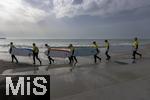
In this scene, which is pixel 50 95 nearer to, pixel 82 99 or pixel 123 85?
pixel 82 99

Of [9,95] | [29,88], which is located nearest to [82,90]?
[29,88]

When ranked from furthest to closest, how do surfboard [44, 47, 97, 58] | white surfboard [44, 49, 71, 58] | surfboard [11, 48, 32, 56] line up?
surfboard [11, 48, 32, 56] → surfboard [44, 47, 97, 58] → white surfboard [44, 49, 71, 58]

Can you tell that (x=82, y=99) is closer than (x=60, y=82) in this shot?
Yes

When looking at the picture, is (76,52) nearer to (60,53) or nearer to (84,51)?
(84,51)

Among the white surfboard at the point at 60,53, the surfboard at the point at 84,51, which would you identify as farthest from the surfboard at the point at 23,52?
the surfboard at the point at 84,51

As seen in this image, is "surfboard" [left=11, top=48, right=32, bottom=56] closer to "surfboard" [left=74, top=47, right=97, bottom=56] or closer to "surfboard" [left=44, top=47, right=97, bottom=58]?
"surfboard" [left=44, top=47, right=97, bottom=58]

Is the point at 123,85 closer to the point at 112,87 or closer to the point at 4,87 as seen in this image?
the point at 112,87

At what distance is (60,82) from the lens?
33.8 feet

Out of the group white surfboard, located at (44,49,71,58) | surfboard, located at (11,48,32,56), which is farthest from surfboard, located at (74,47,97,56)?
surfboard, located at (11,48,32,56)

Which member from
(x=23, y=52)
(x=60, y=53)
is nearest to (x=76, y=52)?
(x=60, y=53)

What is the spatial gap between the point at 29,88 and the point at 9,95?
997mm

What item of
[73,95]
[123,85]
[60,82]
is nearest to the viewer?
[73,95]

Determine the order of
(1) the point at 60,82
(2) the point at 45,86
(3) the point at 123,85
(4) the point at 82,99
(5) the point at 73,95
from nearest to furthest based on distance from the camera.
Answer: (4) the point at 82,99 < (5) the point at 73,95 < (2) the point at 45,86 < (3) the point at 123,85 < (1) the point at 60,82

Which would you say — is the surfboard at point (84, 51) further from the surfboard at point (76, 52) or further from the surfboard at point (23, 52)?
the surfboard at point (23, 52)
